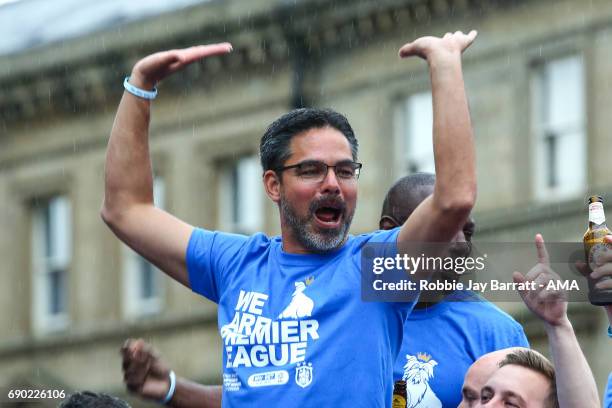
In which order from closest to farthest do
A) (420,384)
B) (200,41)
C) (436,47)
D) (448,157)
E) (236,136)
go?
(448,157) < (436,47) < (420,384) < (200,41) < (236,136)

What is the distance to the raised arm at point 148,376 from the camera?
6.96 metres

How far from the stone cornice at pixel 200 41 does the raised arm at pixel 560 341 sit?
18.1 m

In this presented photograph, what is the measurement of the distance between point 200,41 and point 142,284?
12.7ft

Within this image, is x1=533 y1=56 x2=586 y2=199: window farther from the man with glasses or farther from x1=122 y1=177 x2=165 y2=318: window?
the man with glasses

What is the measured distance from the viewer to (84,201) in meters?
30.6

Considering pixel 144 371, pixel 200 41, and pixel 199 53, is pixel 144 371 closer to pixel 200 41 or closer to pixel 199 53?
pixel 199 53

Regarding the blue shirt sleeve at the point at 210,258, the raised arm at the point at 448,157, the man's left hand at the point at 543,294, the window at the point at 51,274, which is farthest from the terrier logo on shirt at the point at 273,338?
the window at the point at 51,274

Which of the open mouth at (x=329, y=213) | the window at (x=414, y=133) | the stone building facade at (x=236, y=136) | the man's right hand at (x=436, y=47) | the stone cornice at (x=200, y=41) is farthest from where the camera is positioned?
the stone cornice at (x=200, y=41)

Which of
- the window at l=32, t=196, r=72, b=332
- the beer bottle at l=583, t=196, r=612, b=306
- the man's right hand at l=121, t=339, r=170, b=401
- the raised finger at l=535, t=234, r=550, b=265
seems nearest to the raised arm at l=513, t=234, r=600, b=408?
the raised finger at l=535, t=234, r=550, b=265

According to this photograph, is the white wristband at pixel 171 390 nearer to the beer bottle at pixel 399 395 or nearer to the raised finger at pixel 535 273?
the beer bottle at pixel 399 395

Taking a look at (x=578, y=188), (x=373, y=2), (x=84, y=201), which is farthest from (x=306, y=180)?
(x=84, y=201)

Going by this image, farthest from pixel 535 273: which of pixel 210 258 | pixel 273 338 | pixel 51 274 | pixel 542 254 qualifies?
pixel 51 274

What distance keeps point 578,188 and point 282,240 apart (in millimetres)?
16690

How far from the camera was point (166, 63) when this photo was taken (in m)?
6.93
